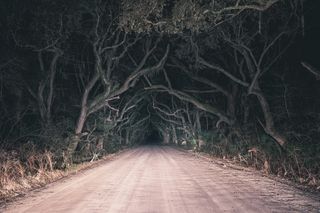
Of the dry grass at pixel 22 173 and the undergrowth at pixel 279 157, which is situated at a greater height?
the undergrowth at pixel 279 157

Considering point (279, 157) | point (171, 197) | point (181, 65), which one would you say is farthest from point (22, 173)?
point (181, 65)

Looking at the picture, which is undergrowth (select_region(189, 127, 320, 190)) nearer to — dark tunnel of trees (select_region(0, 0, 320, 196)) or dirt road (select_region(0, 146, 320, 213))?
dark tunnel of trees (select_region(0, 0, 320, 196))

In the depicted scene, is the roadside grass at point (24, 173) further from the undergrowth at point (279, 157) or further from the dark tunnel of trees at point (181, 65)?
the undergrowth at point (279, 157)

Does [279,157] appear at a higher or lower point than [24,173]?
higher

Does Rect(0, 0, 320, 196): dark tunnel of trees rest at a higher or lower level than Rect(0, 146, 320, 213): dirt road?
higher

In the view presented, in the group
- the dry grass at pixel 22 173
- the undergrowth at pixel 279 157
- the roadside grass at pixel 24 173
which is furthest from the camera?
the undergrowth at pixel 279 157

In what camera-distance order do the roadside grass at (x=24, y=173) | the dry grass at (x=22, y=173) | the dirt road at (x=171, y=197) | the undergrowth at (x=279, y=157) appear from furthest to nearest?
the undergrowth at (x=279, y=157)
the dry grass at (x=22, y=173)
the roadside grass at (x=24, y=173)
the dirt road at (x=171, y=197)

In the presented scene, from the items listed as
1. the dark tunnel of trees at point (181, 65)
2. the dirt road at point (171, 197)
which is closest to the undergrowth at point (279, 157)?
the dark tunnel of trees at point (181, 65)

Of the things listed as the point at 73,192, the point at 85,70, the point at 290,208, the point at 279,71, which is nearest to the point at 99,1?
the point at 85,70

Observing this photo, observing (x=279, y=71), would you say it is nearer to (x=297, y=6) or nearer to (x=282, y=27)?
(x=282, y=27)

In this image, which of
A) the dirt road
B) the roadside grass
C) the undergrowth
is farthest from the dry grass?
the undergrowth

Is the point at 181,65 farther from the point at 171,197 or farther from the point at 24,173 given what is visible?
the point at 171,197

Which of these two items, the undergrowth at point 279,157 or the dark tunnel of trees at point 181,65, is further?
the dark tunnel of trees at point 181,65

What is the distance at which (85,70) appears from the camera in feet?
101
